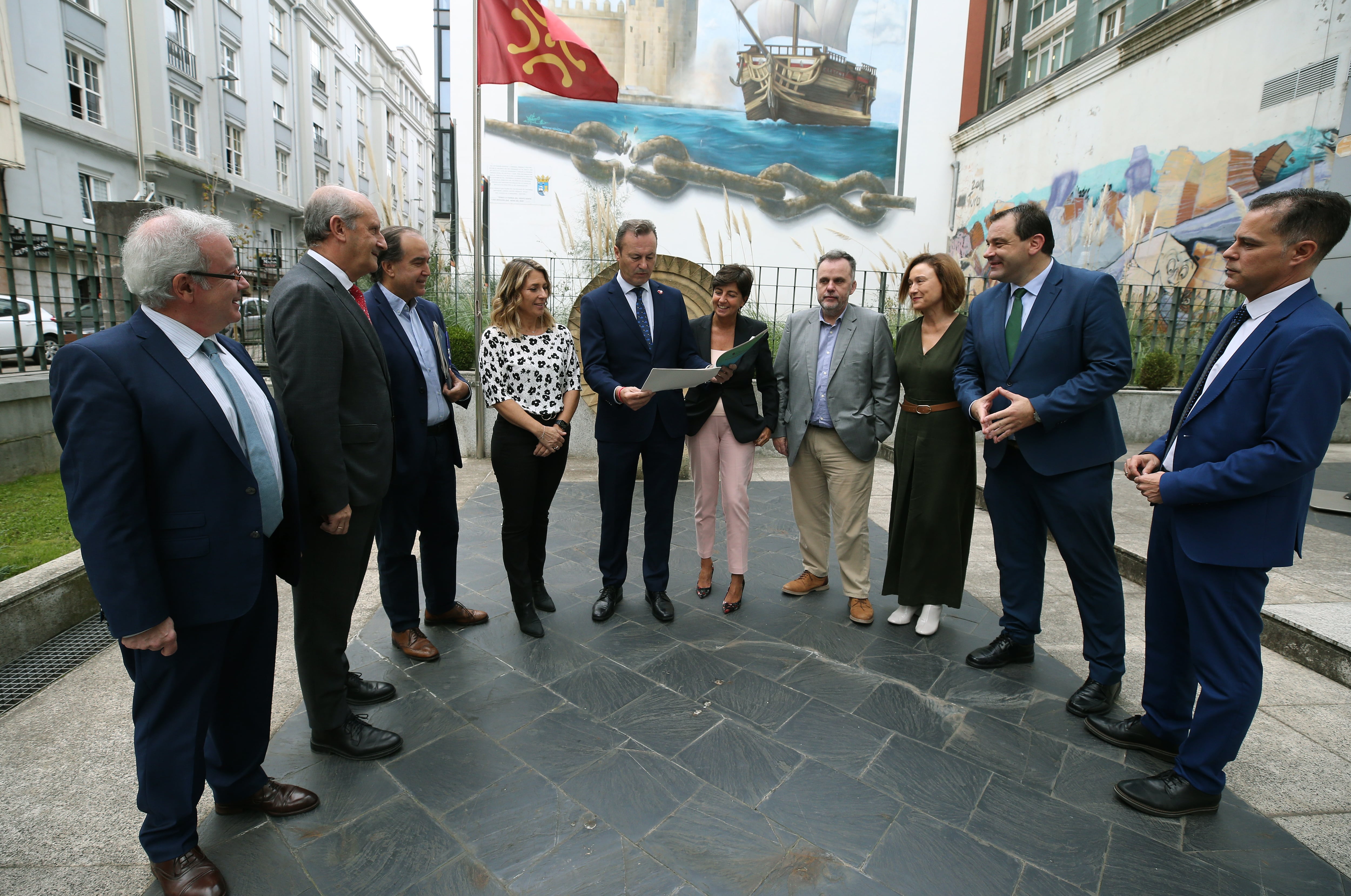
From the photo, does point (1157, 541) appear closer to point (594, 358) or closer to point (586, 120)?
point (594, 358)

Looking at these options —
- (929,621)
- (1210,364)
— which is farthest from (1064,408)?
(929,621)

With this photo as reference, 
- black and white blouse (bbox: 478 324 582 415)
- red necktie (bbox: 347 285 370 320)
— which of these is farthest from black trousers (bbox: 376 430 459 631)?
red necktie (bbox: 347 285 370 320)

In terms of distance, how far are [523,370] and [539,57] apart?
4.43 m

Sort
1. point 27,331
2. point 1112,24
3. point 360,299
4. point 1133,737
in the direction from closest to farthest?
1. point 1133,737
2. point 360,299
3. point 27,331
4. point 1112,24

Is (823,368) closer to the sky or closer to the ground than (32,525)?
closer to the sky

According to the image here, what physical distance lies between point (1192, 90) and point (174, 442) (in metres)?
13.7

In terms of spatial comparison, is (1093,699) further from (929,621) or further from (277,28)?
(277,28)

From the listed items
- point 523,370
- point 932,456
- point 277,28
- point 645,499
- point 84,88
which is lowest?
point 645,499

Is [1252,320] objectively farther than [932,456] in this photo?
No

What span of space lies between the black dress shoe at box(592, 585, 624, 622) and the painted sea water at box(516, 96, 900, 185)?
14330 mm

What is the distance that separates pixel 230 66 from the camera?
26625mm

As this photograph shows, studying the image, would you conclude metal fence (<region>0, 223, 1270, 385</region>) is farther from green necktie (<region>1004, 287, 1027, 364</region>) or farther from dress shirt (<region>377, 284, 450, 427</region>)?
dress shirt (<region>377, 284, 450, 427</region>)

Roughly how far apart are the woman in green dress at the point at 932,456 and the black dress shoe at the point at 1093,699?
774 mm

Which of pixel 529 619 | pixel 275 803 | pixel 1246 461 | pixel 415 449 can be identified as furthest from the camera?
pixel 529 619
